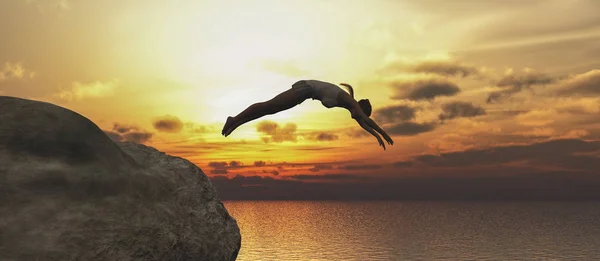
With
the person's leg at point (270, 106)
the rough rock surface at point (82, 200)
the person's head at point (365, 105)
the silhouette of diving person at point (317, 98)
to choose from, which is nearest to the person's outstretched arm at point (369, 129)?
the silhouette of diving person at point (317, 98)

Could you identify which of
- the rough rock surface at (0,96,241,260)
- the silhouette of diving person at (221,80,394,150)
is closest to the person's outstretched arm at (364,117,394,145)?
the silhouette of diving person at (221,80,394,150)

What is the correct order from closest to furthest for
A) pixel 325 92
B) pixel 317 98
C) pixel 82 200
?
pixel 82 200 < pixel 325 92 < pixel 317 98

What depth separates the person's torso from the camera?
12.6 metres

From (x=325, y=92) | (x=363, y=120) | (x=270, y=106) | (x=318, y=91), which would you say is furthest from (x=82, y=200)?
(x=363, y=120)

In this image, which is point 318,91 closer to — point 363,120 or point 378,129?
point 363,120

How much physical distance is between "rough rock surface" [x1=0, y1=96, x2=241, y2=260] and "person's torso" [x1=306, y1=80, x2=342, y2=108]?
13.0ft

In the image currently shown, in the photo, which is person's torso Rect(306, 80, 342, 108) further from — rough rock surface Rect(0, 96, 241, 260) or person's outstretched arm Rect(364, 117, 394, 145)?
rough rock surface Rect(0, 96, 241, 260)

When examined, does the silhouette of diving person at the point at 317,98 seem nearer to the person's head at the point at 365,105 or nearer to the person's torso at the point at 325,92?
the person's torso at the point at 325,92

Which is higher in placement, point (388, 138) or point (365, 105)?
point (365, 105)

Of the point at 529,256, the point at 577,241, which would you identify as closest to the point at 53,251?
the point at 529,256

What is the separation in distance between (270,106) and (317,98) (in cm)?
112

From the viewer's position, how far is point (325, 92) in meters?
Answer: 12.6

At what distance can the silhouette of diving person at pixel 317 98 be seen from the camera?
1258 cm

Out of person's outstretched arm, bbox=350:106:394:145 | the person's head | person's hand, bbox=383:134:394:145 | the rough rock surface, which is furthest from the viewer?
the person's head
